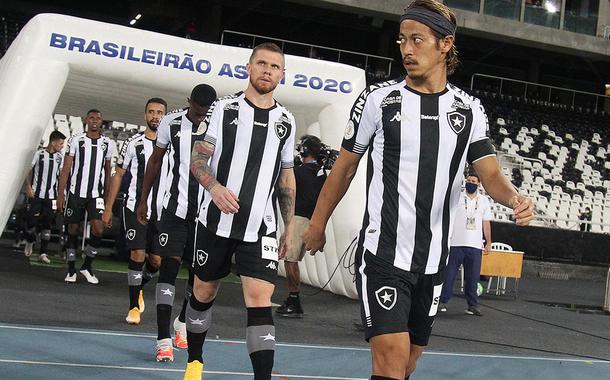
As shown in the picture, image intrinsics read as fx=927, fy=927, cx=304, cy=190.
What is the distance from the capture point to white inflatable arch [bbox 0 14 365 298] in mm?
10492

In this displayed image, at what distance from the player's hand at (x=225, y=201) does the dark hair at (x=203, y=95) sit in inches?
65.5

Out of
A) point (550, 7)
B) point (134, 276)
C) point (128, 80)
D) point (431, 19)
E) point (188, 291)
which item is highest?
point (550, 7)

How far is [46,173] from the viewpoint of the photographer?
14430mm

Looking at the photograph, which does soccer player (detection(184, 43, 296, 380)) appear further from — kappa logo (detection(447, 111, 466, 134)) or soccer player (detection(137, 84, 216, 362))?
kappa logo (detection(447, 111, 466, 134))

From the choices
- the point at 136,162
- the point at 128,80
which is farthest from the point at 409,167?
the point at 128,80

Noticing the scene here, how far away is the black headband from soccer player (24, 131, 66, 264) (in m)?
11.2

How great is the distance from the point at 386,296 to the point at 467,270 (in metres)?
8.69

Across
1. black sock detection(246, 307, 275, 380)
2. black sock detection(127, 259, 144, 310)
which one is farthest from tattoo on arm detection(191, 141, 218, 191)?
black sock detection(127, 259, 144, 310)

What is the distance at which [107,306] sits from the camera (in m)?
9.30

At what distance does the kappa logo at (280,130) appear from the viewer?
523cm

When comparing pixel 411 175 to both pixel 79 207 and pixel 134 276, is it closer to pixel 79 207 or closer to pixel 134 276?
pixel 134 276

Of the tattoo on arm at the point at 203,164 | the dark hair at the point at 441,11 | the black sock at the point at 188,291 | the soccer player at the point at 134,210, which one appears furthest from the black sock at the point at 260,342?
the soccer player at the point at 134,210

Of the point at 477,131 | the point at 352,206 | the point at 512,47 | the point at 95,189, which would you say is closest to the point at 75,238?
the point at 95,189

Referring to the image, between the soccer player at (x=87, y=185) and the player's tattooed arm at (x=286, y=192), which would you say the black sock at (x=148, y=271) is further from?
the soccer player at (x=87, y=185)
